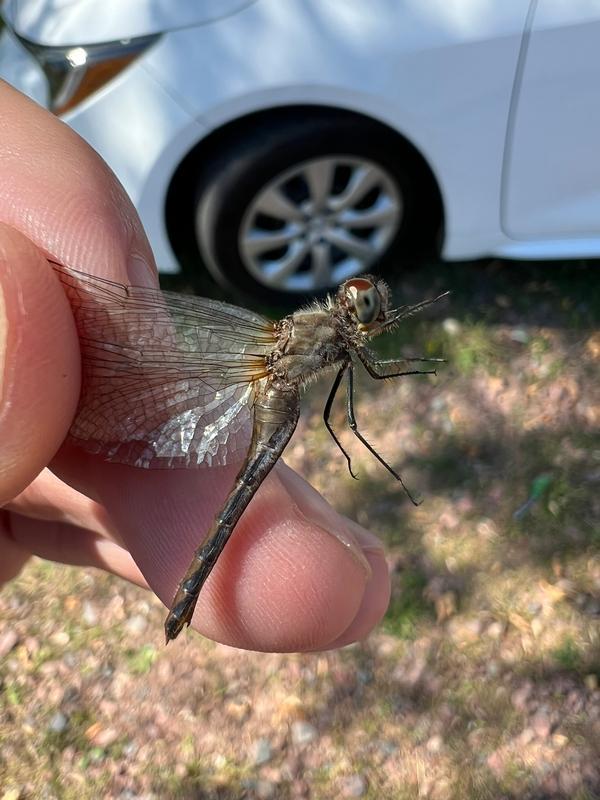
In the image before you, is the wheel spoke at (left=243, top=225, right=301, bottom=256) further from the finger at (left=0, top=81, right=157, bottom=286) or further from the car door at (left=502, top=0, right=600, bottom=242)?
the finger at (left=0, top=81, right=157, bottom=286)

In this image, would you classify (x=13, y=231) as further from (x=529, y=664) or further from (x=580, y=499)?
(x=580, y=499)

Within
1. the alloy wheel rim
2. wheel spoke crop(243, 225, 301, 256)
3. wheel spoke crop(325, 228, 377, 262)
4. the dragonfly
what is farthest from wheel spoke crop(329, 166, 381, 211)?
the dragonfly

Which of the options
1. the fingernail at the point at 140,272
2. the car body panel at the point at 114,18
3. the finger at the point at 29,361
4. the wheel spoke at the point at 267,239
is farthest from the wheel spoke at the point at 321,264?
the finger at the point at 29,361

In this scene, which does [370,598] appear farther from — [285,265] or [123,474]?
[285,265]

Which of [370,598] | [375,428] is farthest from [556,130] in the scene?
[370,598]

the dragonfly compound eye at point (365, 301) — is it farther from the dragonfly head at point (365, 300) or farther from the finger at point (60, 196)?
the finger at point (60, 196)

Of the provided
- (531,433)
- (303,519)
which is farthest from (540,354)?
(303,519)
